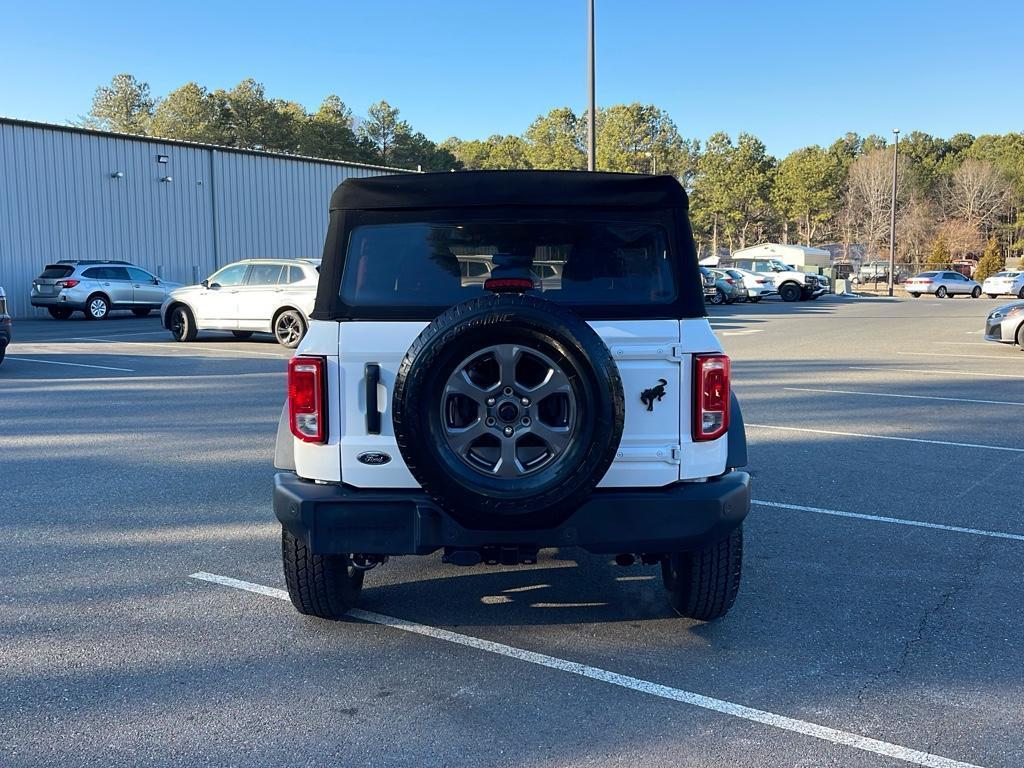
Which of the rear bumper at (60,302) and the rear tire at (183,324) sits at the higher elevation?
the rear bumper at (60,302)

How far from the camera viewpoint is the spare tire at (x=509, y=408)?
355 centimetres

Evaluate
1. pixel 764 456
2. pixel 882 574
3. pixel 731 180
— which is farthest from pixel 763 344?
pixel 731 180

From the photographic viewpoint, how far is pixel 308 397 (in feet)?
12.9

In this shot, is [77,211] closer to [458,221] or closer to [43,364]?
[43,364]

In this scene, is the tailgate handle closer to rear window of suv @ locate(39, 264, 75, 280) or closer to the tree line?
rear window of suv @ locate(39, 264, 75, 280)

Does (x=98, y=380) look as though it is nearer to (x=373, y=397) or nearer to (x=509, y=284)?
(x=373, y=397)

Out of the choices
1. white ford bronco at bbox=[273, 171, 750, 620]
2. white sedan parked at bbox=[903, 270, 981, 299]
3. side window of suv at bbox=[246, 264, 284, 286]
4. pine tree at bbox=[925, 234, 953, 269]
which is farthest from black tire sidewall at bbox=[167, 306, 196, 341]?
pine tree at bbox=[925, 234, 953, 269]

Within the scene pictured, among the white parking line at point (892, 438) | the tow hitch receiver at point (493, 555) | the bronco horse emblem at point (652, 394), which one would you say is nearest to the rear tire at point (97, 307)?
the white parking line at point (892, 438)

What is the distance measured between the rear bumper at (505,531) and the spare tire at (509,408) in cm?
11

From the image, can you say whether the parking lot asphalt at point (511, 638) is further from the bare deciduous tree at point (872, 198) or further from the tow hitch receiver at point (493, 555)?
the bare deciduous tree at point (872, 198)

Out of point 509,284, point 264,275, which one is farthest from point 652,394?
point 264,275

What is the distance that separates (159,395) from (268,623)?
7.84 m

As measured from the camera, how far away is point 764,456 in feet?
26.8

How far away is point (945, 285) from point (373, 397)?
51.6 metres
